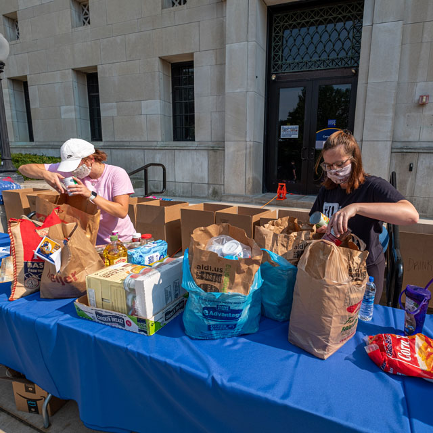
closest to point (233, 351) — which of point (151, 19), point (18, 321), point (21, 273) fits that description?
point (18, 321)

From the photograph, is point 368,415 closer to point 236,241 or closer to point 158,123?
point 236,241

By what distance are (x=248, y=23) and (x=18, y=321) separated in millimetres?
7501

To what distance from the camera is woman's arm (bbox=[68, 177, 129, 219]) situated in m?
2.11

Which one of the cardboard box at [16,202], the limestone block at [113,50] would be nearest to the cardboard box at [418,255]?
the cardboard box at [16,202]

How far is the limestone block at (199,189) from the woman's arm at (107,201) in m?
5.91

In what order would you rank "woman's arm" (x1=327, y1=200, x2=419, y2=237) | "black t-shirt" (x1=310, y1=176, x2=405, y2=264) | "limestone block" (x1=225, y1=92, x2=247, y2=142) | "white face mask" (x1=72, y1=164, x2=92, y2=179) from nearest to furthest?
"woman's arm" (x1=327, y1=200, x2=419, y2=237), "black t-shirt" (x1=310, y1=176, x2=405, y2=264), "white face mask" (x1=72, y1=164, x2=92, y2=179), "limestone block" (x1=225, y1=92, x2=247, y2=142)

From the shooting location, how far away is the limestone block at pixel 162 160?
8.70 m

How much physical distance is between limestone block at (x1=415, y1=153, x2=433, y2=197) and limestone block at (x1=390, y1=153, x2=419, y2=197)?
0.07 m

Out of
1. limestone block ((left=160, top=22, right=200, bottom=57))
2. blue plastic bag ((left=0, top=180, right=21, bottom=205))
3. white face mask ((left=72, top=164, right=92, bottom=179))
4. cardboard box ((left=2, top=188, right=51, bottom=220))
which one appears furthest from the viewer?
limestone block ((left=160, top=22, right=200, bottom=57))

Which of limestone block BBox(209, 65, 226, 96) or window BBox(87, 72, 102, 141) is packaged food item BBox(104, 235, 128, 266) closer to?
limestone block BBox(209, 65, 226, 96)

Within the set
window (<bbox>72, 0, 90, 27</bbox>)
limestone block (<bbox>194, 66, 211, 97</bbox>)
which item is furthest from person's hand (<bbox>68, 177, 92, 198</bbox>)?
window (<bbox>72, 0, 90, 27</bbox>)

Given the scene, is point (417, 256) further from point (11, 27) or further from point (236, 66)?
point (11, 27)

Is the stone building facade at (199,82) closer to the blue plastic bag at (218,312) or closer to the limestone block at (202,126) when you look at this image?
the limestone block at (202,126)

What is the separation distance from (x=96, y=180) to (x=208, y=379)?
6.34ft
